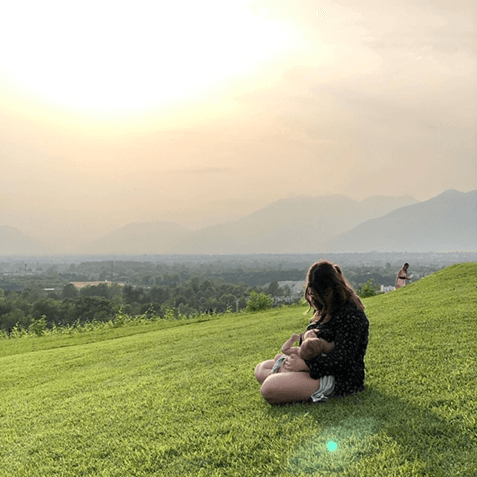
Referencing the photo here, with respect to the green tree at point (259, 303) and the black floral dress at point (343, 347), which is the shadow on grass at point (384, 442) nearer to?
the black floral dress at point (343, 347)

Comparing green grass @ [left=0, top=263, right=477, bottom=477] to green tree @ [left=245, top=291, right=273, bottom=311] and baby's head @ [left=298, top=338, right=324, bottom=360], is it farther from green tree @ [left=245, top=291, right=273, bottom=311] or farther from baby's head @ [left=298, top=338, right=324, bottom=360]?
green tree @ [left=245, top=291, right=273, bottom=311]

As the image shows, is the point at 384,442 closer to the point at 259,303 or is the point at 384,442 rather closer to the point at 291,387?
the point at 291,387

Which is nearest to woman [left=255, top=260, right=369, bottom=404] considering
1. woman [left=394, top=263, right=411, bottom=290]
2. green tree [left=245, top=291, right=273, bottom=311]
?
woman [left=394, top=263, right=411, bottom=290]

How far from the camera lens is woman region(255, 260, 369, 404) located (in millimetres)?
5473

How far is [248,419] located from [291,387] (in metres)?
0.70

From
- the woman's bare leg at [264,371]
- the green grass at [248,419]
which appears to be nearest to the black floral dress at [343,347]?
the green grass at [248,419]

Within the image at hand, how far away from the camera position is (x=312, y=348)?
5402 millimetres

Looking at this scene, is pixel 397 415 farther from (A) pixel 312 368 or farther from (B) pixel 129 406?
(B) pixel 129 406

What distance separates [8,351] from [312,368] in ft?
63.1

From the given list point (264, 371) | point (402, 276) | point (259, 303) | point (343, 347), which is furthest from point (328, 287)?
point (259, 303)

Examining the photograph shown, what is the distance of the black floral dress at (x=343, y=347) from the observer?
17.9 ft

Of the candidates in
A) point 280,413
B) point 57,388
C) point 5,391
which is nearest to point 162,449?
point 280,413

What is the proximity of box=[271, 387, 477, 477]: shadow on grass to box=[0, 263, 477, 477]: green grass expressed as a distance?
1 cm

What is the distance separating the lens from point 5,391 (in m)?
11.0
